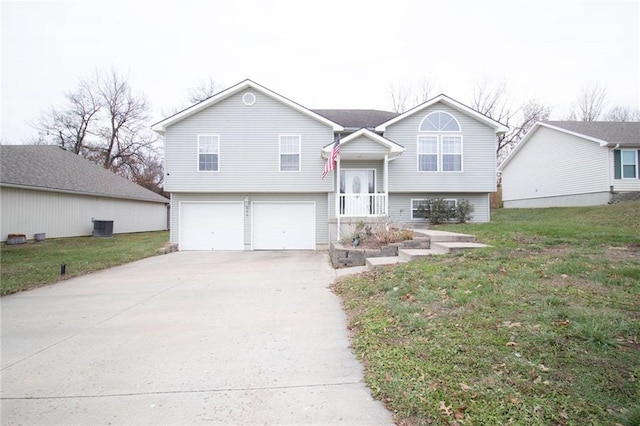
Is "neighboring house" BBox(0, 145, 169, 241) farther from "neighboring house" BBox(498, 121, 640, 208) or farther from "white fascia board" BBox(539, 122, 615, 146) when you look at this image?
"neighboring house" BBox(498, 121, 640, 208)

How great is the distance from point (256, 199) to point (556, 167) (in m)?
19.8

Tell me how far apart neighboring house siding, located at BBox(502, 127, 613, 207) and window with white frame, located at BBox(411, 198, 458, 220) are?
1023cm

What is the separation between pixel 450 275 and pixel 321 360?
3186 mm

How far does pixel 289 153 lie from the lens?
46.6 feet

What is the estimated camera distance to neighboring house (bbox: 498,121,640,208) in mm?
17578

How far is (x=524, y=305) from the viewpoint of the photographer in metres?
3.91

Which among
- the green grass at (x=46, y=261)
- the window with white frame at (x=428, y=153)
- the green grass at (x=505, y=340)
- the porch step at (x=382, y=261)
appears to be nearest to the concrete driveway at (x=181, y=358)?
the green grass at (x=505, y=340)

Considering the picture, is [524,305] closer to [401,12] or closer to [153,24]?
[401,12]

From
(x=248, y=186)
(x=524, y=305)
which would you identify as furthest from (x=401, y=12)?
(x=524, y=305)

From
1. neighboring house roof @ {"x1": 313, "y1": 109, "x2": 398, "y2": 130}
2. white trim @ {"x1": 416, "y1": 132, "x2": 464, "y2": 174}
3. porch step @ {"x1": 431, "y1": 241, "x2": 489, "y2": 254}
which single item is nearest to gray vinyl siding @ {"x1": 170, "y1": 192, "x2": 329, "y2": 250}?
neighboring house roof @ {"x1": 313, "y1": 109, "x2": 398, "y2": 130}

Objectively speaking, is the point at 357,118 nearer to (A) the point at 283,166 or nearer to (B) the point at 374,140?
(B) the point at 374,140

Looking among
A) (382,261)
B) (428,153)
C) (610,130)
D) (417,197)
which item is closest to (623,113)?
(610,130)

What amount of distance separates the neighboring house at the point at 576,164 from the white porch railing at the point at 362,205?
1390 cm

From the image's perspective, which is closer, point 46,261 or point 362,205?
point 46,261
